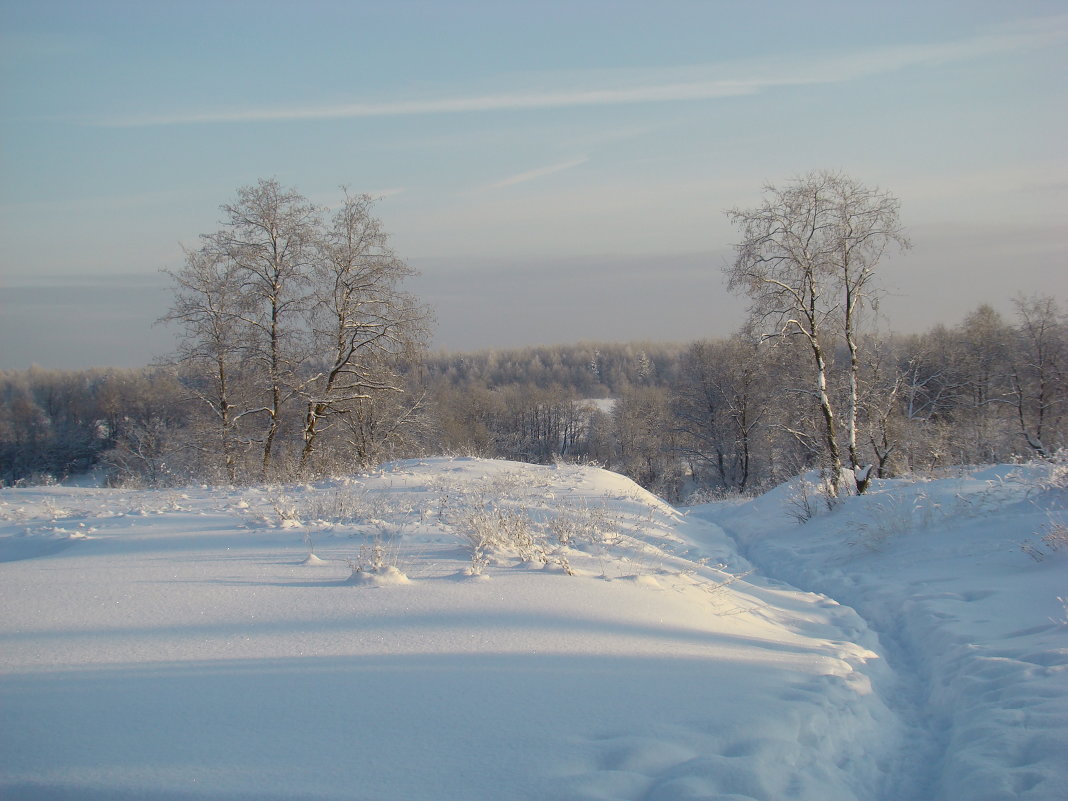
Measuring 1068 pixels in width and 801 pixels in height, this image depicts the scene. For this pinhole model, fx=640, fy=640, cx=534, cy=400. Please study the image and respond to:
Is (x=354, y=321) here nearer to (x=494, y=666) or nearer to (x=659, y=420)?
(x=494, y=666)

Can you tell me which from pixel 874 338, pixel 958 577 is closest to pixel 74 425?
pixel 874 338

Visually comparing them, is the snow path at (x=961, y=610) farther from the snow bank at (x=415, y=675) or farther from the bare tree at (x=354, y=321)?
the bare tree at (x=354, y=321)

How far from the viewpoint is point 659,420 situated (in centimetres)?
4688

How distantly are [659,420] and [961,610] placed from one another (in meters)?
40.9

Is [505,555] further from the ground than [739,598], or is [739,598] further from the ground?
[505,555]

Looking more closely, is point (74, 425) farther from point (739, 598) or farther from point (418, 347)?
point (739, 598)

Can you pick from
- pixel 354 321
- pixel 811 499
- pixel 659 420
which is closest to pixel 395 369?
pixel 354 321

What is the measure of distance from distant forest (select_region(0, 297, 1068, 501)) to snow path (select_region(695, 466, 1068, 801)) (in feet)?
6.29

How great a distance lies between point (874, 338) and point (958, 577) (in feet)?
50.3

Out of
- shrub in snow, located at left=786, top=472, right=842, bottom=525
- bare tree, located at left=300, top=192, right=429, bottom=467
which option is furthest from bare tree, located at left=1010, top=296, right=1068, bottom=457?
bare tree, located at left=300, top=192, right=429, bottom=467

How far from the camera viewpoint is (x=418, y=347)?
63.1 ft

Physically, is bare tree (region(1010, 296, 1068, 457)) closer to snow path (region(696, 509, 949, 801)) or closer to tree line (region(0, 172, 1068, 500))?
tree line (region(0, 172, 1068, 500))

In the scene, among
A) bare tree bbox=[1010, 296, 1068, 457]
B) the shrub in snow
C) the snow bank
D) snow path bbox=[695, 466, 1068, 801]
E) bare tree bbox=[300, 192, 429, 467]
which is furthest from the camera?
bare tree bbox=[1010, 296, 1068, 457]

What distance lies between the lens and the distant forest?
1902cm
